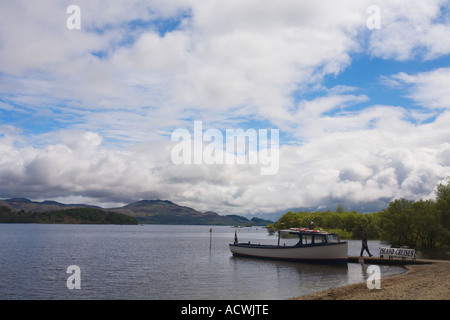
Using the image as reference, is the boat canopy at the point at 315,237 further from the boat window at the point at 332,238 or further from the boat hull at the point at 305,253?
the boat hull at the point at 305,253

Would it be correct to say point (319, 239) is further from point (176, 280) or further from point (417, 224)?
point (417, 224)

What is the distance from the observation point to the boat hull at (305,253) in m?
45.6

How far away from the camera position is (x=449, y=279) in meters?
28.4

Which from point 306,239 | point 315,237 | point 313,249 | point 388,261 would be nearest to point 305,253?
point 313,249

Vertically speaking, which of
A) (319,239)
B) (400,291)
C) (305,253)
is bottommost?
(305,253)

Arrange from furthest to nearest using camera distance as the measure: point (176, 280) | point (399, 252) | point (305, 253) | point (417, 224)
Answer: point (417, 224)
point (305, 253)
point (399, 252)
point (176, 280)

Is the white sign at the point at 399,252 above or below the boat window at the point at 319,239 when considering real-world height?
below

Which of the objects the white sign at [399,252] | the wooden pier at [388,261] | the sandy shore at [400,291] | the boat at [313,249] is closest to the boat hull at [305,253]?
the boat at [313,249]

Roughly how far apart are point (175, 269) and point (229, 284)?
13892 millimetres

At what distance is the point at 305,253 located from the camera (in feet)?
160

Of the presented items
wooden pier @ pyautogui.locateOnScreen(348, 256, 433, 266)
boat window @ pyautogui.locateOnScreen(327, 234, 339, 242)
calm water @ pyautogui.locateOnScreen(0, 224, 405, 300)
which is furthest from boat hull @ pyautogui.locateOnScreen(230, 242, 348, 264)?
wooden pier @ pyautogui.locateOnScreen(348, 256, 433, 266)

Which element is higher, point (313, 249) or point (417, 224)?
point (417, 224)

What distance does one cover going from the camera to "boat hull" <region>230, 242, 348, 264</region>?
4559 cm
